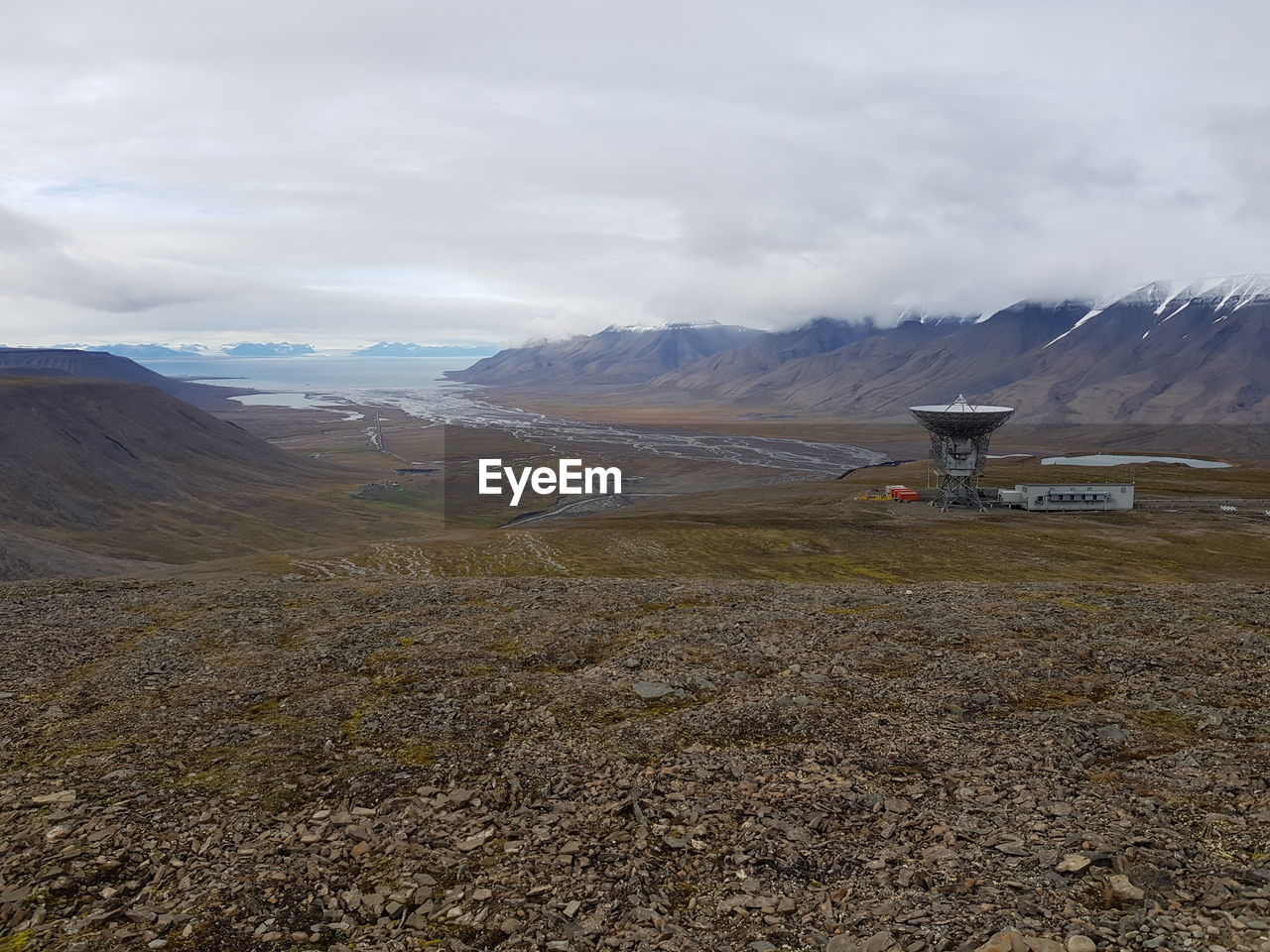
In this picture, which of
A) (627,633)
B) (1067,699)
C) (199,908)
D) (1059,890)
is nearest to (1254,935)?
(1059,890)

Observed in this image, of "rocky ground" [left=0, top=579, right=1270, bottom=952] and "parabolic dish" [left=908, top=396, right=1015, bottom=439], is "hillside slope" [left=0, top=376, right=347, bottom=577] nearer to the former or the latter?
Result: "rocky ground" [left=0, top=579, right=1270, bottom=952]

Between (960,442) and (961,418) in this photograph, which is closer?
(961,418)

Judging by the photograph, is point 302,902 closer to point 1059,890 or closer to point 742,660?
point 1059,890

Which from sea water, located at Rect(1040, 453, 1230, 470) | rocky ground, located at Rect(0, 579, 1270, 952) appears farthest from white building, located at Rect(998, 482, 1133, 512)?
sea water, located at Rect(1040, 453, 1230, 470)

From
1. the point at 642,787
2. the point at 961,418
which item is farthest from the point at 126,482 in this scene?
the point at 642,787

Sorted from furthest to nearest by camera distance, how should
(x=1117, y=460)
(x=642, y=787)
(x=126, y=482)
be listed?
(x=1117, y=460) < (x=126, y=482) < (x=642, y=787)

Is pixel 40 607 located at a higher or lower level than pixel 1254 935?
Result: lower

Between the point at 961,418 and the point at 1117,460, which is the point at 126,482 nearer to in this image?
the point at 961,418
